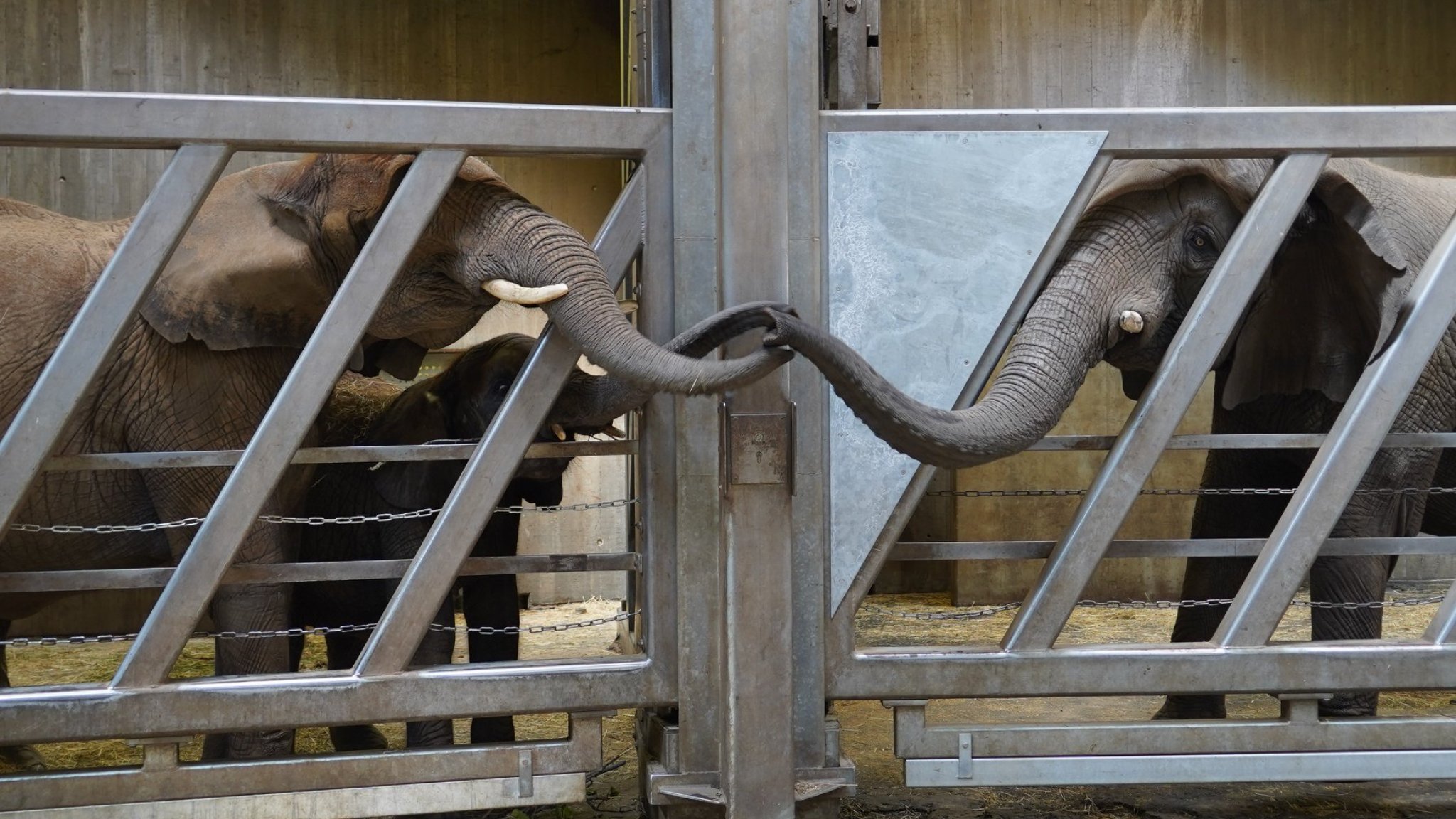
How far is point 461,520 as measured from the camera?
3.75 meters

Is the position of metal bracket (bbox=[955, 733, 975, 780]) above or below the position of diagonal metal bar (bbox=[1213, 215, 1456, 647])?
below

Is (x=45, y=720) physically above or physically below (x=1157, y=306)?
below

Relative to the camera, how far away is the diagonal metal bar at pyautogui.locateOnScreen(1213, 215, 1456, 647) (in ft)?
13.2

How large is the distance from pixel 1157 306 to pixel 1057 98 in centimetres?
583

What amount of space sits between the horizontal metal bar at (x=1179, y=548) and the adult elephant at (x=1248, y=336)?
16.6 inches

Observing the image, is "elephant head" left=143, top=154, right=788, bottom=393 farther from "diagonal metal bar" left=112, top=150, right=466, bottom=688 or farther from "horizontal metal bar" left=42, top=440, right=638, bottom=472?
"horizontal metal bar" left=42, top=440, right=638, bottom=472

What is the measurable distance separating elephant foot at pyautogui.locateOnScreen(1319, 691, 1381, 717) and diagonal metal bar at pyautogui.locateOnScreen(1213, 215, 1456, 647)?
98 centimetres

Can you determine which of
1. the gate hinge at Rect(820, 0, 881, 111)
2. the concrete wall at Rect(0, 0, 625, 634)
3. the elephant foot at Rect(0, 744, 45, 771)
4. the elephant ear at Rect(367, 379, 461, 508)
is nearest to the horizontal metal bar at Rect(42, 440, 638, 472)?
the elephant ear at Rect(367, 379, 461, 508)

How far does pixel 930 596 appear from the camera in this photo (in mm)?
10398

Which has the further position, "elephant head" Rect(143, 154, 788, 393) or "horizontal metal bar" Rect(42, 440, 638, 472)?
"elephant head" Rect(143, 154, 788, 393)

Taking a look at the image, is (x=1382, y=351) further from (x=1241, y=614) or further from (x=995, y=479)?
(x=995, y=479)

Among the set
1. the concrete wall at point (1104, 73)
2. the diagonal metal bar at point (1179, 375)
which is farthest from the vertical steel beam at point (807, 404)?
the concrete wall at point (1104, 73)

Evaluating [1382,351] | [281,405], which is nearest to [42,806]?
[281,405]

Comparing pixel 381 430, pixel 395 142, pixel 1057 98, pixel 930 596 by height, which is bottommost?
pixel 930 596
